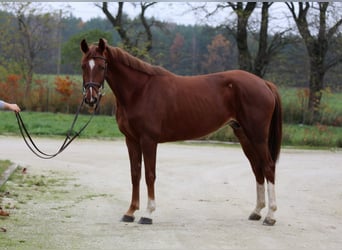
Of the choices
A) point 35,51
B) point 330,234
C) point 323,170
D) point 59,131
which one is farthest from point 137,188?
point 35,51

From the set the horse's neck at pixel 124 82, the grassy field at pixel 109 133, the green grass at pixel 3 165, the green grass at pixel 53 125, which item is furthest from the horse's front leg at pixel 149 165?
the green grass at pixel 53 125

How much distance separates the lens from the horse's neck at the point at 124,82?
7.10 metres

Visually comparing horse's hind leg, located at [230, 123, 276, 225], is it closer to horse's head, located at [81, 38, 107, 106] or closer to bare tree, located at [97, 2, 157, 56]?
horse's head, located at [81, 38, 107, 106]

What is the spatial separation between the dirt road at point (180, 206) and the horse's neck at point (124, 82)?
1.48m

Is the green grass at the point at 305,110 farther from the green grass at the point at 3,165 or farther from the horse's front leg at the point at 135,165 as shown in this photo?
the horse's front leg at the point at 135,165

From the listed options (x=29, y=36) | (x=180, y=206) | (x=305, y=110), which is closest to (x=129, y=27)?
(x=29, y=36)

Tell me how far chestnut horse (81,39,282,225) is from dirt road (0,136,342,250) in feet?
1.58

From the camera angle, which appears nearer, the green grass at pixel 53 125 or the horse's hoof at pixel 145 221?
the horse's hoof at pixel 145 221

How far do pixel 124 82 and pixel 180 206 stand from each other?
1996 millimetres

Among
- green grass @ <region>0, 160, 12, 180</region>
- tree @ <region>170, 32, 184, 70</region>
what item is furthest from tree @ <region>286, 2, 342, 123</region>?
green grass @ <region>0, 160, 12, 180</region>

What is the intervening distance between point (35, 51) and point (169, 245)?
89.2 ft

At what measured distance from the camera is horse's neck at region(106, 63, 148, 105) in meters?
7.10

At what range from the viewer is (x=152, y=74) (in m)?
7.23

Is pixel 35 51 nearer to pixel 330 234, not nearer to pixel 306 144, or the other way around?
pixel 306 144
